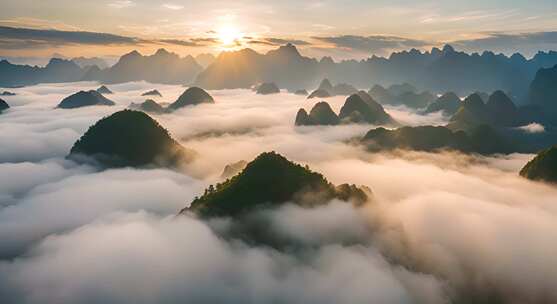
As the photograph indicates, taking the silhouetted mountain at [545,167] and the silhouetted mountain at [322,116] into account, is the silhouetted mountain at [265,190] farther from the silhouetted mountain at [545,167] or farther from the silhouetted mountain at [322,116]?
the silhouetted mountain at [322,116]

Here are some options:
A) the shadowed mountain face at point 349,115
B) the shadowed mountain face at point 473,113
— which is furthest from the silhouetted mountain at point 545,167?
the shadowed mountain face at point 349,115

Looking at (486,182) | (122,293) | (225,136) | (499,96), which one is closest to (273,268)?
(122,293)

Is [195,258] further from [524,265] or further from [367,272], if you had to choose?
[524,265]

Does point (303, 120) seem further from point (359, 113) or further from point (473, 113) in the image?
point (473, 113)

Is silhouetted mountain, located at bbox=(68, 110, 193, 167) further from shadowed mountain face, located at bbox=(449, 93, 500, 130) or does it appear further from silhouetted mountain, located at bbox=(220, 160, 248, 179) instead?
shadowed mountain face, located at bbox=(449, 93, 500, 130)

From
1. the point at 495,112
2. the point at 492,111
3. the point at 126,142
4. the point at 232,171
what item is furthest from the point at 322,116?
the point at 232,171

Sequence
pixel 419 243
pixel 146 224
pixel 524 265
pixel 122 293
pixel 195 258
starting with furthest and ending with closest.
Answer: pixel 146 224 < pixel 419 243 < pixel 524 265 < pixel 195 258 < pixel 122 293
